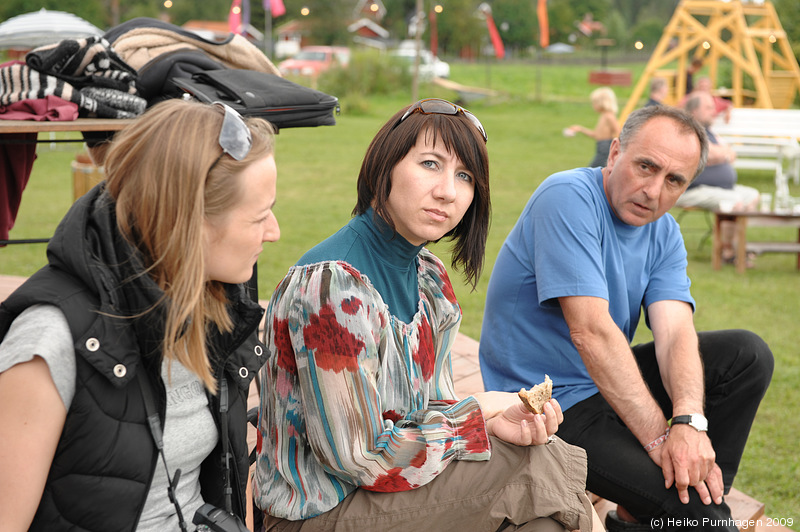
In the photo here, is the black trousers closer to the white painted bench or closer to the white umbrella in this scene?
the white umbrella

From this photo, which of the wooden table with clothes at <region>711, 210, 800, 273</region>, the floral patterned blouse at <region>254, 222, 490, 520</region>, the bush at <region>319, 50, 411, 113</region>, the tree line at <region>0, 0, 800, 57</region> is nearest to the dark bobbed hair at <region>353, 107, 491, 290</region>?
the floral patterned blouse at <region>254, 222, 490, 520</region>

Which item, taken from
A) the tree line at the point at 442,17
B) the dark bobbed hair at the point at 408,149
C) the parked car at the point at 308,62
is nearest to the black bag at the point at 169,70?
the dark bobbed hair at the point at 408,149

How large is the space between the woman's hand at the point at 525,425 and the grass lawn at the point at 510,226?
0.32 metres

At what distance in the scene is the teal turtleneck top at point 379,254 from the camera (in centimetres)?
180

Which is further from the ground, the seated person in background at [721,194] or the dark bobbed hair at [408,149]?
the dark bobbed hair at [408,149]

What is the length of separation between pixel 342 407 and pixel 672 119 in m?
1.66

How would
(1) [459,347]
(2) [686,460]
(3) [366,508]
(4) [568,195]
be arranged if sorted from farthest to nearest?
(1) [459,347], (4) [568,195], (2) [686,460], (3) [366,508]

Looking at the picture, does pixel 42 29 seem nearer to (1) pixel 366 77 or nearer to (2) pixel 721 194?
(2) pixel 721 194

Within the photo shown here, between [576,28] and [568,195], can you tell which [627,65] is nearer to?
→ [576,28]

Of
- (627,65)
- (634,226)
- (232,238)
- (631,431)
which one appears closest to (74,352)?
(232,238)

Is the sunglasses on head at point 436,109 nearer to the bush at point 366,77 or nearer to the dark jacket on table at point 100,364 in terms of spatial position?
the dark jacket on table at point 100,364

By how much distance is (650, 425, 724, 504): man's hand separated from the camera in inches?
86.1

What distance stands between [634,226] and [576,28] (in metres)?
61.7

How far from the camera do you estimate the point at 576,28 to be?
197ft
